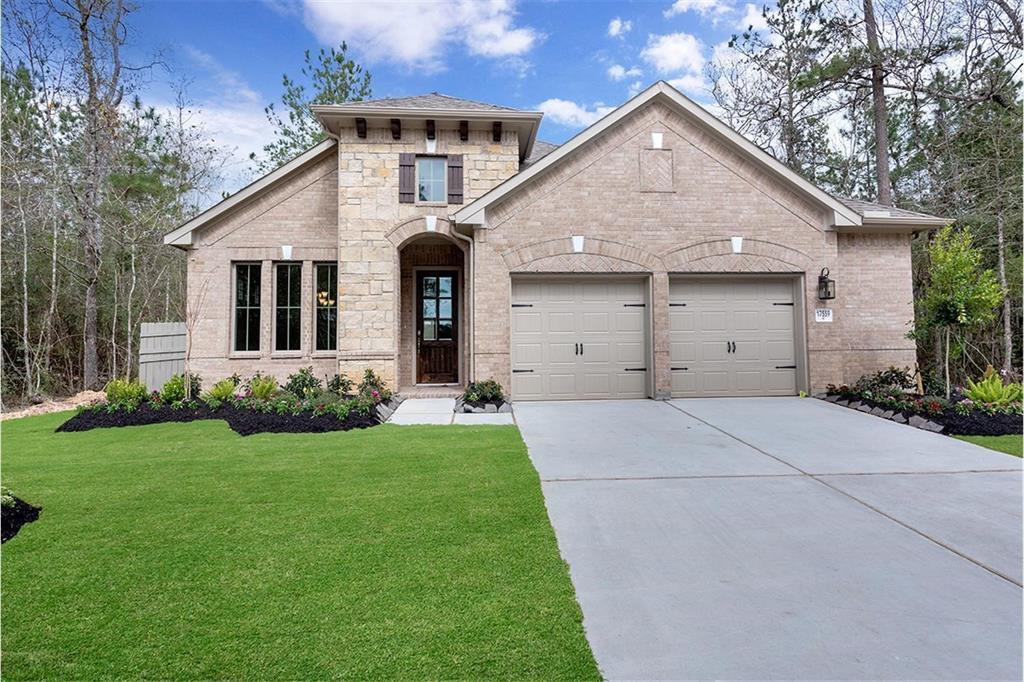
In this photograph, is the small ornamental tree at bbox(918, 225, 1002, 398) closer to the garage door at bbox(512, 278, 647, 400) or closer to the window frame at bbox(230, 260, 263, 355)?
the garage door at bbox(512, 278, 647, 400)

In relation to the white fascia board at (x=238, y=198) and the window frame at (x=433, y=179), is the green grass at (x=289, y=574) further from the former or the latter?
the window frame at (x=433, y=179)

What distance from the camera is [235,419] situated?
7777 mm

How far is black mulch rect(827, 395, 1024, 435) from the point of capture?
6590mm

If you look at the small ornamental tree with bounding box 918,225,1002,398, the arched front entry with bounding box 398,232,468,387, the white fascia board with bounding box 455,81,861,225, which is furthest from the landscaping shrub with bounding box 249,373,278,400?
the small ornamental tree with bounding box 918,225,1002,398

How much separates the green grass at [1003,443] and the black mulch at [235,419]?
8.02 m

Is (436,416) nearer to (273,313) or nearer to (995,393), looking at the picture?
(273,313)

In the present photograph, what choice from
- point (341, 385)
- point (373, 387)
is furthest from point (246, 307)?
point (373, 387)

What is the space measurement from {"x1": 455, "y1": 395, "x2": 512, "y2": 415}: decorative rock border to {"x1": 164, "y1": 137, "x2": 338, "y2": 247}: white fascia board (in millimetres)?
6499

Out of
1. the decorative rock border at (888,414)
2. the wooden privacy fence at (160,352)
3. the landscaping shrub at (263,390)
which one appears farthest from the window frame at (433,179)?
the decorative rock border at (888,414)

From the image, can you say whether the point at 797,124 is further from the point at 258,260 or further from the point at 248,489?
the point at 248,489

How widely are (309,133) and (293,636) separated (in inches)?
789

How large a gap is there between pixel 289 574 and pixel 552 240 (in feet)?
25.5

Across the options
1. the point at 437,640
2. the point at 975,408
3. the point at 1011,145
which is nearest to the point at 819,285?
the point at 975,408

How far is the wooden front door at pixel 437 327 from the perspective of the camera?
1172 cm
